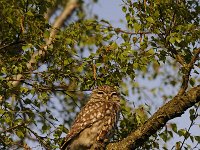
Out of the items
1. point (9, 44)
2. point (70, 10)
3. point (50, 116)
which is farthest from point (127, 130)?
point (70, 10)

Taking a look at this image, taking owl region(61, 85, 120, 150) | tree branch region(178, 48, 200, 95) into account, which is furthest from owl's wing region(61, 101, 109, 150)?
tree branch region(178, 48, 200, 95)

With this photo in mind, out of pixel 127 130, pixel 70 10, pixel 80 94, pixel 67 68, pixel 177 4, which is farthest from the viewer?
pixel 70 10

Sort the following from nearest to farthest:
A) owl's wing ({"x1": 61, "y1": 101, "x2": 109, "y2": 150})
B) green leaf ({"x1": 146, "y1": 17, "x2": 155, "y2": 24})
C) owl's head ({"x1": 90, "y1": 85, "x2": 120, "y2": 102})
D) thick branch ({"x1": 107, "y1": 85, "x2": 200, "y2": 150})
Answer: thick branch ({"x1": 107, "y1": 85, "x2": 200, "y2": 150}) → green leaf ({"x1": 146, "y1": 17, "x2": 155, "y2": 24}) → owl's wing ({"x1": 61, "y1": 101, "x2": 109, "y2": 150}) → owl's head ({"x1": 90, "y1": 85, "x2": 120, "y2": 102})

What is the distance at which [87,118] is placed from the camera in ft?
23.9

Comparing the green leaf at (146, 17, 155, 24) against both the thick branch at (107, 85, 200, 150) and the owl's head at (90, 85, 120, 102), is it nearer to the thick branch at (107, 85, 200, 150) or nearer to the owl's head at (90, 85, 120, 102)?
the thick branch at (107, 85, 200, 150)

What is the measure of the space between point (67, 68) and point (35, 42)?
1.92ft

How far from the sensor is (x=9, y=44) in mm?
7531

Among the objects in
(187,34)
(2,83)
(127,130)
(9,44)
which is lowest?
(127,130)

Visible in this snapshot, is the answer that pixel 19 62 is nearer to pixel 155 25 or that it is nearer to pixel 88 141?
pixel 88 141

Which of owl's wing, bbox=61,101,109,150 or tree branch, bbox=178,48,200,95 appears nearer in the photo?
tree branch, bbox=178,48,200,95

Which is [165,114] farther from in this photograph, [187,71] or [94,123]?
[94,123]

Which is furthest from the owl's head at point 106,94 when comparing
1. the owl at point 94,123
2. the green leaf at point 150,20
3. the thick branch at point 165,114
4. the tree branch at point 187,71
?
the thick branch at point 165,114

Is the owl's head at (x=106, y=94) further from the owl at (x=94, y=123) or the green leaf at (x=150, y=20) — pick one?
the green leaf at (x=150, y=20)

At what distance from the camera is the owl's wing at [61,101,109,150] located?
7.04 meters
